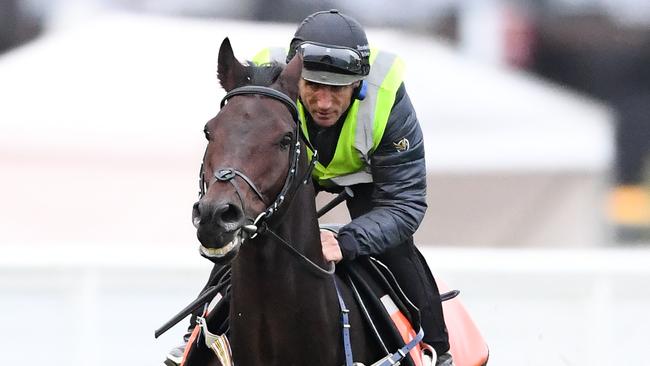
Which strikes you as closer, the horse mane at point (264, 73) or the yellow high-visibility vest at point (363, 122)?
the horse mane at point (264, 73)

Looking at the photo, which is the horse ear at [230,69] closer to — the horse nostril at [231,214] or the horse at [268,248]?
the horse at [268,248]

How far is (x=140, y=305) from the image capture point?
7.62 m

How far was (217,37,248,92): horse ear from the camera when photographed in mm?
3836

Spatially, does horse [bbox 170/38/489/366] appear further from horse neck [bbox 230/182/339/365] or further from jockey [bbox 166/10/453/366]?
jockey [bbox 166/10/453/366]

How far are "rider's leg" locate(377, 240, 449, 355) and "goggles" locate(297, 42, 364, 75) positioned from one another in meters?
0.76

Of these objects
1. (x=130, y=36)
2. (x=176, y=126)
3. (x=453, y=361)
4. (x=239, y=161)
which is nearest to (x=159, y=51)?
(x=130, y=36)

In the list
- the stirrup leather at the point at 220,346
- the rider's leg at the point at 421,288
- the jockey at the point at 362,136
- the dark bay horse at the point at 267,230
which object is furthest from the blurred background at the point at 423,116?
the dark bay horse at the point at 267,230

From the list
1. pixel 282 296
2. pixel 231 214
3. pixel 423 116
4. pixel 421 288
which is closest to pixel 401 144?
pixel 421 288

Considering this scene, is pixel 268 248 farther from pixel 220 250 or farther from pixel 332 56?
pixel 332 56

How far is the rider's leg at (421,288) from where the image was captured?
4715 millimetres

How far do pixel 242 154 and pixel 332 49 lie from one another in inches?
29.6

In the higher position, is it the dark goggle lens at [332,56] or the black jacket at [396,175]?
the dark goggle lens at [332,56]

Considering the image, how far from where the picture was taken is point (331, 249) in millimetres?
4211

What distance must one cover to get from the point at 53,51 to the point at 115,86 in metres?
0.67
